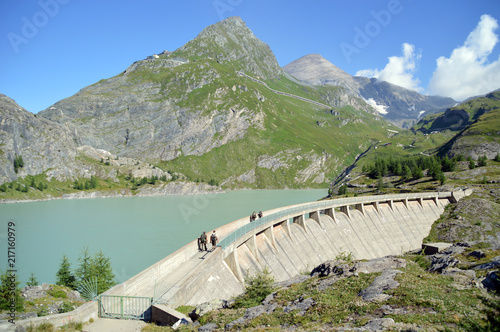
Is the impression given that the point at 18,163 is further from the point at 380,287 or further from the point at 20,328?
the point at 380,287

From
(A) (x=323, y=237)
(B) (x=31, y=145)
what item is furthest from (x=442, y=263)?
(B) (x=31, y=145)

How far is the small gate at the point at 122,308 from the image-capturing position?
48.2 feet

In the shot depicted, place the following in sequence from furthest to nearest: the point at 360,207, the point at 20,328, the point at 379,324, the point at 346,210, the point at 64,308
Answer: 1. the point at 360,207
2. the point at 346,210
3. the point at 64,308
4. the point at 20,328
5. the point at 379,324

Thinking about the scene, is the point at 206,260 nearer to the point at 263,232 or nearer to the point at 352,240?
the point at 263,232

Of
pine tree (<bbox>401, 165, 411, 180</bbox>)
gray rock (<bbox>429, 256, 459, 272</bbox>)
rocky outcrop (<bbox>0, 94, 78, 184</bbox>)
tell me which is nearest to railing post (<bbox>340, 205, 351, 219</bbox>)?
gray rock (<bbox>429, 256, 459, 272</bbox>)

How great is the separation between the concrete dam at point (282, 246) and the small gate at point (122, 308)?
103 millimetres

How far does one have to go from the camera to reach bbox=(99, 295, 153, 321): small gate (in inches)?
578

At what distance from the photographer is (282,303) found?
14.8m

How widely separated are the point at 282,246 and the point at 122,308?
2369cm

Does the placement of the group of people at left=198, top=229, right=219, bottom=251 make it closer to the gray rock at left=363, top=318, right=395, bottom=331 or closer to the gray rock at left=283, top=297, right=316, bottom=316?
the gray rock at left=283, top=297, right=316, bottom=316

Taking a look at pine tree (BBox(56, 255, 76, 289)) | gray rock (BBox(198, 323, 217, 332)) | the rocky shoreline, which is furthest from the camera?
the rocky shoreline

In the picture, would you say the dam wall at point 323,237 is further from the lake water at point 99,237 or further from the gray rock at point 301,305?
the lake water at point 99,237

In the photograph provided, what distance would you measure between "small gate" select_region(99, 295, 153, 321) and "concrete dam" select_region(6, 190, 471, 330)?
10 centimetres

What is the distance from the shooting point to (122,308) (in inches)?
585
